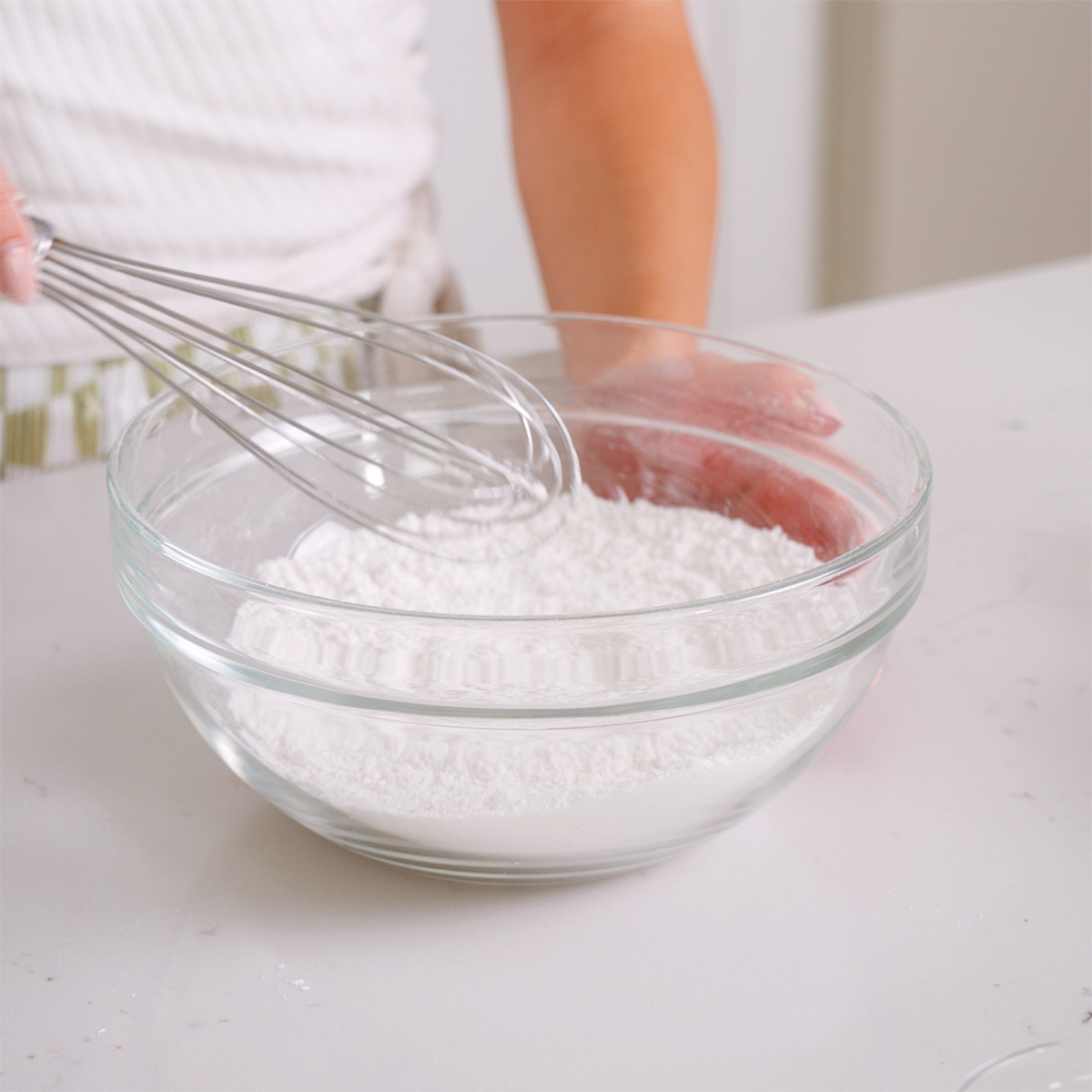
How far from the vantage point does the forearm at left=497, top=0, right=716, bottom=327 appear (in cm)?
72

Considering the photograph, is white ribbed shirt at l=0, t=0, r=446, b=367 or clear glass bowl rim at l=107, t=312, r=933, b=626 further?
white ribbed shirt at l=0, t=0, r=446, b=367

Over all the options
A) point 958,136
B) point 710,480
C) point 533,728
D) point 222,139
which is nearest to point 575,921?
point 533,728

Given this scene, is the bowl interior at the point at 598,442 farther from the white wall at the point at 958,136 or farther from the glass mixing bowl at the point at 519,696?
the white wall at the point at 958,136

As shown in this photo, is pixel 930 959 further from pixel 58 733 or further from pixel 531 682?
pixel 58 733

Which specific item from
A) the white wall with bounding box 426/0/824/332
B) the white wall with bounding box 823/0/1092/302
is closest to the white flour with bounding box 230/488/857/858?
the white wall with bounding box 426/0/824/332

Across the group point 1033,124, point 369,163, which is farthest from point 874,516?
point 1033,124

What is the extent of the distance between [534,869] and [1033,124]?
173 centimetres

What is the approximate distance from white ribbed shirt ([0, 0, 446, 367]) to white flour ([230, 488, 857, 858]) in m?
0.43

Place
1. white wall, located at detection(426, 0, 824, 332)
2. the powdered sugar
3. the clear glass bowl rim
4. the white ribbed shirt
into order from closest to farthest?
the clear glass bowl rim < the powdered sugar < the white ribbed shirt < white wall, located at detection(426, 0, 824, 332)

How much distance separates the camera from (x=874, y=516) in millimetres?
417

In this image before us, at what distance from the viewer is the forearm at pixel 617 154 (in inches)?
28.3

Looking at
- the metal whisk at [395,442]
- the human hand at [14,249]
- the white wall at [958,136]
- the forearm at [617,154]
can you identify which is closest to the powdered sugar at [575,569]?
the metal whisk at [395,442]

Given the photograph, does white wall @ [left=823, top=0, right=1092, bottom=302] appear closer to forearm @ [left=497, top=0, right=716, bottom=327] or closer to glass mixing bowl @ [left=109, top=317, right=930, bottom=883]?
forearm @ [left=497, top=0, right=716, bottom=327]

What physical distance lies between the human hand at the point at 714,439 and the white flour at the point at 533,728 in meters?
0.14
